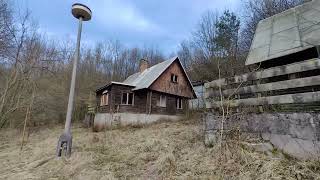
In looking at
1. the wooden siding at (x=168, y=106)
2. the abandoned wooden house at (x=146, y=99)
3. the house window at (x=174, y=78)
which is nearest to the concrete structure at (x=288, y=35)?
the abandoned wooden house at (x=146, y=99)

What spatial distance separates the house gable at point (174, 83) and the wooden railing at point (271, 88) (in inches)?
567

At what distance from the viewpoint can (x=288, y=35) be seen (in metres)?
6.89

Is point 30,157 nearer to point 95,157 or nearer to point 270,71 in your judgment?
point 95,157

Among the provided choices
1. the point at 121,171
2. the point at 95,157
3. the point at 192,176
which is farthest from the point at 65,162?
the point at 192,176

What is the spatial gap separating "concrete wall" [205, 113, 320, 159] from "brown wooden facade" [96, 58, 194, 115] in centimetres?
1548

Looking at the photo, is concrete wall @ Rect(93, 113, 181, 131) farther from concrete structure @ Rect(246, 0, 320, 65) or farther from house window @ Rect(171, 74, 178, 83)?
concrete structure @ Rect(246, 0, 320, 65)

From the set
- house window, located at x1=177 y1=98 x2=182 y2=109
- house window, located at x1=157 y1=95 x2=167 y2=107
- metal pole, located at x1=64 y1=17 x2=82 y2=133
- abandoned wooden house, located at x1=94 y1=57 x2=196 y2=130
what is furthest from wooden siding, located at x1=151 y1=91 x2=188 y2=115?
metal pole, located at x1=64 y1=17 x2=82 y2=133

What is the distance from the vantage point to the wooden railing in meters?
4.96

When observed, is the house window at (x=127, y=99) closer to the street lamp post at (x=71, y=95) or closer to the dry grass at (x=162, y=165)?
the dry grass at (x=162, y=165)

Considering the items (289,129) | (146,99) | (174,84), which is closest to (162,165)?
(289,129)

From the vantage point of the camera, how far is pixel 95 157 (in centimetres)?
795

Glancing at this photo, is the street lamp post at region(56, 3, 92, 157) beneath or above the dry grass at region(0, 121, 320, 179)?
above

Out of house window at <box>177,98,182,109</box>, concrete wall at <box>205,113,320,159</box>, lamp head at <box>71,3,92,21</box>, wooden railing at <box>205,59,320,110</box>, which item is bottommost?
concrete wall at <box>205,113,320,159</box>

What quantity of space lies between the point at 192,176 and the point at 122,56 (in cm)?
3669
